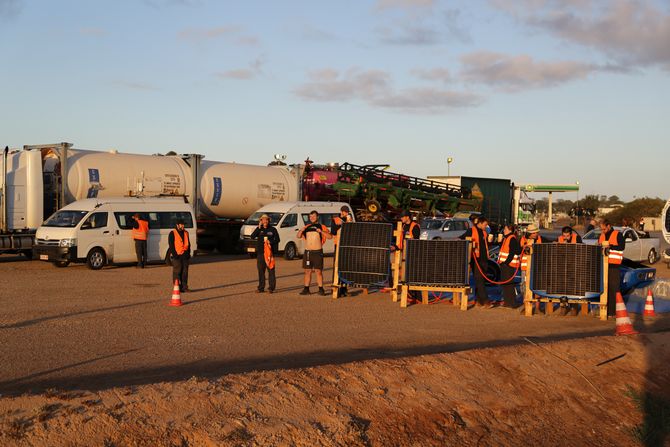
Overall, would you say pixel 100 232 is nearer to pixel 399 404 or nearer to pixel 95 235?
pixel 95 235

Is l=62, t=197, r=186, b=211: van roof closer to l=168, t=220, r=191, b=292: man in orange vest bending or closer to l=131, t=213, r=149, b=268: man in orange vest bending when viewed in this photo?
l=131, t=213, r=149, b=268: man in orange vest bending

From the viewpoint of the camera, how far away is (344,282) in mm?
17891

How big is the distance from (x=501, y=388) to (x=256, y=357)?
3149mm

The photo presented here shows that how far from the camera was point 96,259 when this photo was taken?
23984mm

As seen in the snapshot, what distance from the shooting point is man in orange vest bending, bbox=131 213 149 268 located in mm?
24406

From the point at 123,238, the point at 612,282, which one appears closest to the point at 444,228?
the point at 123,238

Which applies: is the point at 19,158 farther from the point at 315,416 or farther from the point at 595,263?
the point at 315,416

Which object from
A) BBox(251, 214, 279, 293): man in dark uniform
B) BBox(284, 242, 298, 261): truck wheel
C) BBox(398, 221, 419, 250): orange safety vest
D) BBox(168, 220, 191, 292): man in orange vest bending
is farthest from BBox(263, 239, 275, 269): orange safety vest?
BBox(284, 242, 298, 261): truck wheel

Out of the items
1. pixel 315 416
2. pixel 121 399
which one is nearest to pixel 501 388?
pixel 315 416

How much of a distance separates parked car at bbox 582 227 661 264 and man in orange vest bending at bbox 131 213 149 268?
14793 mm

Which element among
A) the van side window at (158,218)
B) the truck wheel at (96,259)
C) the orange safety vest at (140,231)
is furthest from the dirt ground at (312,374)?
the van side window at (158,218)

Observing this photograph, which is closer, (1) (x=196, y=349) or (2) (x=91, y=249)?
(1) (x=196, y=349)

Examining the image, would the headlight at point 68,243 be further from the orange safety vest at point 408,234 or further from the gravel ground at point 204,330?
the orange safety vest at point 408,234

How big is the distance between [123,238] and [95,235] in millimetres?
912
